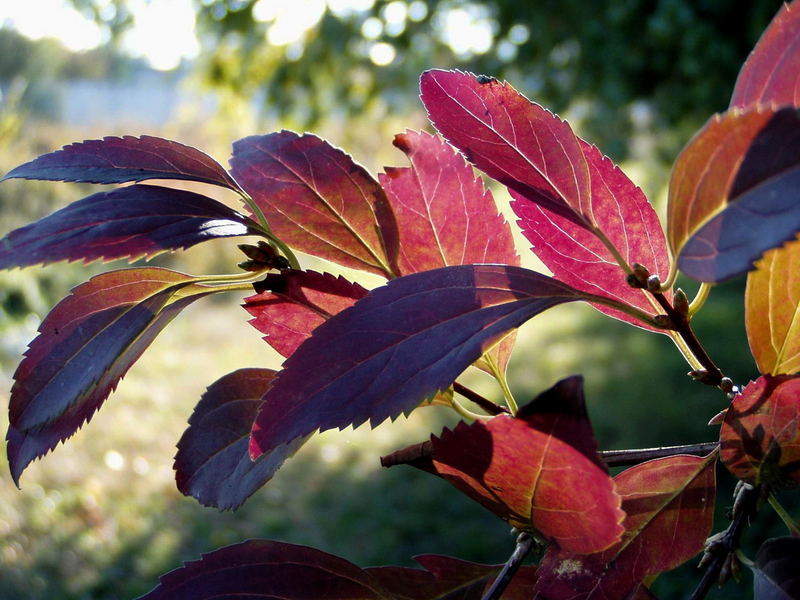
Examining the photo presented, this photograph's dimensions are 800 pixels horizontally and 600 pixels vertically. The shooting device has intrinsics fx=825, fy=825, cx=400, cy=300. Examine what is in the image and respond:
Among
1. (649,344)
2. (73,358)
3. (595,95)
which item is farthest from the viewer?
(649,344)

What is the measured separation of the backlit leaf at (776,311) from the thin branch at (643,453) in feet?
0.21

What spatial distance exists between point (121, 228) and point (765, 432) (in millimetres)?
374

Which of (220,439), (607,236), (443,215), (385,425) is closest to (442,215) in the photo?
(443,215)

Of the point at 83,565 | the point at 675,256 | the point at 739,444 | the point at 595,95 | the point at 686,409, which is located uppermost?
the point at 595,95

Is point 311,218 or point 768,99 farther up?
point 311,218

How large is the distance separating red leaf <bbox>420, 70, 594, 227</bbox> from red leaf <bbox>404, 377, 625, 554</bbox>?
143 mm

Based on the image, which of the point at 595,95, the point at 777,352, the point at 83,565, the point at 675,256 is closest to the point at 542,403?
the point at 675,256

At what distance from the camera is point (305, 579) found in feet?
1.64

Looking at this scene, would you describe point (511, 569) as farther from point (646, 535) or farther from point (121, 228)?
point (121, 228)

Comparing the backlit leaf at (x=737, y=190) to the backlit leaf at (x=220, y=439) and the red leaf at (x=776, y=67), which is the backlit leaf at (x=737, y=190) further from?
the backlit leaf at (x=220, y=439)

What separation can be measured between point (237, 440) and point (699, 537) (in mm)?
298

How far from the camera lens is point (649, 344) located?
19.2 ft

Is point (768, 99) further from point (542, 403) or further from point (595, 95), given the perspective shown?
point (595, 95)

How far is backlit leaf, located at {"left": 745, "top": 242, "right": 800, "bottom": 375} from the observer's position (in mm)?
481
